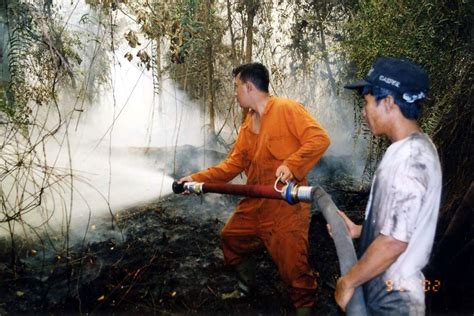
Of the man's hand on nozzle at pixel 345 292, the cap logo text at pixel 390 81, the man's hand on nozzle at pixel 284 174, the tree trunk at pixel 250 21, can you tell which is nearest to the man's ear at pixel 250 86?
the man's hand on nozzle at pixel 284 174

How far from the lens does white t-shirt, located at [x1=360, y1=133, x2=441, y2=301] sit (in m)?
1.72

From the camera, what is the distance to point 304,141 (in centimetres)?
364

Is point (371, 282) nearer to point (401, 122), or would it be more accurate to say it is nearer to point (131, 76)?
point (401, 122)

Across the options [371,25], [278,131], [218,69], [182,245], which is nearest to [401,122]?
[278,131]

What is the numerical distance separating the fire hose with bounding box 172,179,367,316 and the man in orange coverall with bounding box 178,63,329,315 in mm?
280

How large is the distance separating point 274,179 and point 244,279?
4.12 ft

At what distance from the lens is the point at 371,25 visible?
15.5 feet

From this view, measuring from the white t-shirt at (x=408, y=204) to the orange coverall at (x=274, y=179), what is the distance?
1.60 meters

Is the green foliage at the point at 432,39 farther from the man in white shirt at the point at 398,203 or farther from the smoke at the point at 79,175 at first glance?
the smoke at the point at 79,175

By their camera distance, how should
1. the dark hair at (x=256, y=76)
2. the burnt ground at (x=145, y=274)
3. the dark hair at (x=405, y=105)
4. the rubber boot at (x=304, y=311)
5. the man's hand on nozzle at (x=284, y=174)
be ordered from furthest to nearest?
the burnt ground at (x=145, y=274) < the dark hair at (x=256, y=76) < the rubber boot at (x=304, y=311) < the man's hand on nozzle at (x=284, y=174) < the dark hair at (x=405, y=105)

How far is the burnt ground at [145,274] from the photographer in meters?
4.09

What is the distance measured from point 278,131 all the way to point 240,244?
124 centimetres

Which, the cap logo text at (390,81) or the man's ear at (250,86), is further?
the man's ear at (250,86)

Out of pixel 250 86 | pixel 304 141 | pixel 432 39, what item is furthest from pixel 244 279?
pixel 432 39
